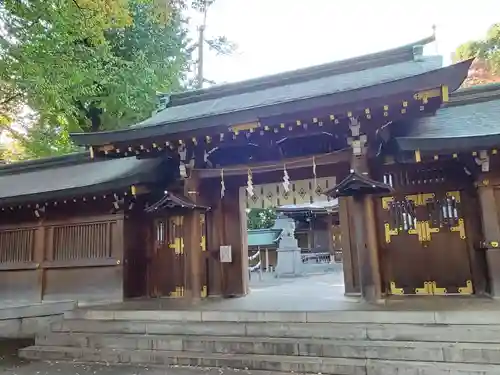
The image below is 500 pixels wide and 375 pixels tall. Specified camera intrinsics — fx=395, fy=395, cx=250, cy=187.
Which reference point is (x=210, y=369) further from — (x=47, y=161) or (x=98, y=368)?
(x=47, y=161)

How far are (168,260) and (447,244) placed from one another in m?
5.18

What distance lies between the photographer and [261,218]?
26047 millimetres

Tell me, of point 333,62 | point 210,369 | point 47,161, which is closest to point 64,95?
point 47,161

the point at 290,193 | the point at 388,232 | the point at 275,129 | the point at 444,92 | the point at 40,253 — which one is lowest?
the point at 40,253

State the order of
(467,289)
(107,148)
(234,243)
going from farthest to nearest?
(234,243) → (107,148) → (467,289)

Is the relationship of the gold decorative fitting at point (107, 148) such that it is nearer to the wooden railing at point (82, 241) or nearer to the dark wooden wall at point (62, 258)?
the dark wooden wall at point (62, 258)

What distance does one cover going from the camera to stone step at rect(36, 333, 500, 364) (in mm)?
4199

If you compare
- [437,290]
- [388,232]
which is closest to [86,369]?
[388,232]

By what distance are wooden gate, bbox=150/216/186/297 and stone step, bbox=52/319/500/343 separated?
6.33 feet

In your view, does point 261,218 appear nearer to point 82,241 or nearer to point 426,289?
point 82,241

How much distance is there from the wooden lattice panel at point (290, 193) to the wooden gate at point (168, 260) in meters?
1.58

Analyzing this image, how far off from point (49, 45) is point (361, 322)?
829 cm

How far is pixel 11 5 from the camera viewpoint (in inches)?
291

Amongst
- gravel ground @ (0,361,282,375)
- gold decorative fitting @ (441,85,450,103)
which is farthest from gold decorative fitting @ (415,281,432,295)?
gravel ground @ (0,361,282,375)
